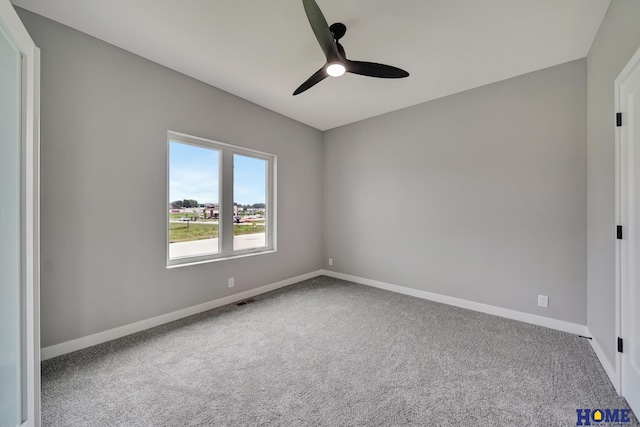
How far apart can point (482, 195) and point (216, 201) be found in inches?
128

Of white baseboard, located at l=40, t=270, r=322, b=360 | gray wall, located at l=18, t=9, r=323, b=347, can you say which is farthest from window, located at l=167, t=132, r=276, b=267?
white baseboard, located at l=40, t=270, r=322, b=360

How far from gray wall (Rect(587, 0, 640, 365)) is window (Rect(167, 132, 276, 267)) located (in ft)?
11.4

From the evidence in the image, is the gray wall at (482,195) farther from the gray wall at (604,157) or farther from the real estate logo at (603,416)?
the real estate logo at (603,416)

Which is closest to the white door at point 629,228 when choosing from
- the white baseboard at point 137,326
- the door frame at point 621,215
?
the door frame at point 621,215

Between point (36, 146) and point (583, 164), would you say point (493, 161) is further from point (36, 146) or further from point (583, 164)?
point (36, 146)

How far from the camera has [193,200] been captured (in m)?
2.92

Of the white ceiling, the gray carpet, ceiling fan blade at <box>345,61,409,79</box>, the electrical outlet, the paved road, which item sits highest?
the white ceiling

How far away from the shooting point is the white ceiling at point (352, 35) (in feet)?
5.93

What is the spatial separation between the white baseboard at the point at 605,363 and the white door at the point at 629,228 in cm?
7

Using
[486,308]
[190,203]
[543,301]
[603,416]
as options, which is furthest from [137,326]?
[543,301]

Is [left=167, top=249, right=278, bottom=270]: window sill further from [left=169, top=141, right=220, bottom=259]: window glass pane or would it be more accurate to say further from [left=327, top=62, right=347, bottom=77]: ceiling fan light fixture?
[left=327, top=62, right=347, bottom=77]: ceiling fan light fixture

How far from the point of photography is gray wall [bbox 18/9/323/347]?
Result: 1.96m

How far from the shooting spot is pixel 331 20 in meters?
1.91

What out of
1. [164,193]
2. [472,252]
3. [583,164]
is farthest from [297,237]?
[583,164]
